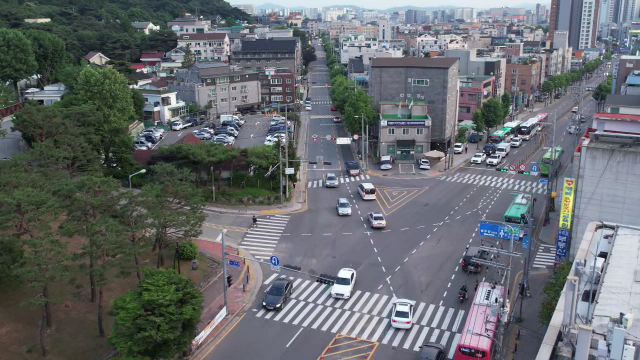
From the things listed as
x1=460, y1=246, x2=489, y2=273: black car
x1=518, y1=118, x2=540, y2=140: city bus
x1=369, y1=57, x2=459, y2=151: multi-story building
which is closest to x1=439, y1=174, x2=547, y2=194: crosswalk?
x1=369, y1=57, x2=459, y2=151: multi-story building

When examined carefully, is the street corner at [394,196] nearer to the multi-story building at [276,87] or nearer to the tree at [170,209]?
the tree at [170,209]

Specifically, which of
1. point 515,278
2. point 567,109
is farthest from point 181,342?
point 567,109

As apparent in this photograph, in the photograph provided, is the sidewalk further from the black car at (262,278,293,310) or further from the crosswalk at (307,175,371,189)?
the crosswalk at (307,175,371,189)

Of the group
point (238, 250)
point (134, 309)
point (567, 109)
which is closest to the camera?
point (134, 309)

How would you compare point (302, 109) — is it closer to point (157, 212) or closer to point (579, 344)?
point (157, 212)

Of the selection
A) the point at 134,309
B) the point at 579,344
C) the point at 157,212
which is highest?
the point at 579,344

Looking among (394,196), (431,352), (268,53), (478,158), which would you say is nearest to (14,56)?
(394,196)
